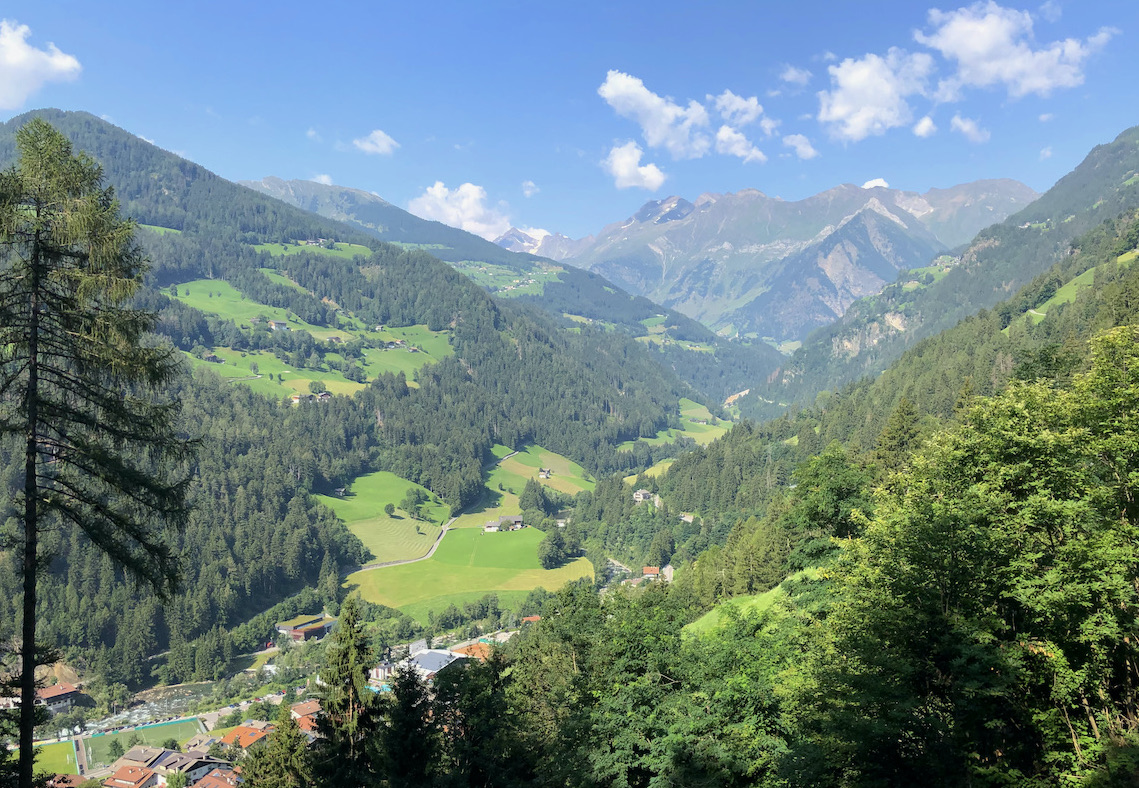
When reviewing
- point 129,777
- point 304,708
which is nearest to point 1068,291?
point 304,708

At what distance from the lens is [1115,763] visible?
13641 millimetres

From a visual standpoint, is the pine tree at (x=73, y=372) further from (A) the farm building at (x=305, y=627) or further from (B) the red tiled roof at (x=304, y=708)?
(A) the farm building at (x=305, y=627)

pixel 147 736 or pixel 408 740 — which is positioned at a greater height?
pixel 408 740

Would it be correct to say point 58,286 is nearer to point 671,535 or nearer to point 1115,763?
point 1115,763

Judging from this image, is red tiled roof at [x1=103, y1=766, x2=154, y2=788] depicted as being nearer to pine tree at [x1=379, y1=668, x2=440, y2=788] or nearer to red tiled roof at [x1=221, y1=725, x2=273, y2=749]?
red tiled roof at [x1=221, y1=725, x2=273, y2=749]

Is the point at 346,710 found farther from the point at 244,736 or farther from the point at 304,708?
the point at 304,708

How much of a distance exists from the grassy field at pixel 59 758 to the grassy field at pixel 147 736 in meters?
1.81

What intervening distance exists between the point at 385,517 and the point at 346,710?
141 m

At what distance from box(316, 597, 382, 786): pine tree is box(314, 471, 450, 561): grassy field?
117143 millimetres

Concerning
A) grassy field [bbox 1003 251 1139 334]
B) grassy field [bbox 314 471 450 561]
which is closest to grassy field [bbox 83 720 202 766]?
grassy field [bbox 314 471 450 561]

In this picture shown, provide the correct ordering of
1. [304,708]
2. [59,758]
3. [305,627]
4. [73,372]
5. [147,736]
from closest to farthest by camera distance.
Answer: [73,372] < [59,758] < [304,708] < [147,736] < [305,627]

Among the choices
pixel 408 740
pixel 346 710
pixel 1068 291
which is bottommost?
pixel 408 740

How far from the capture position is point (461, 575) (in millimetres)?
127188

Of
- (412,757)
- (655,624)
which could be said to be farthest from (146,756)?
(655,624)
